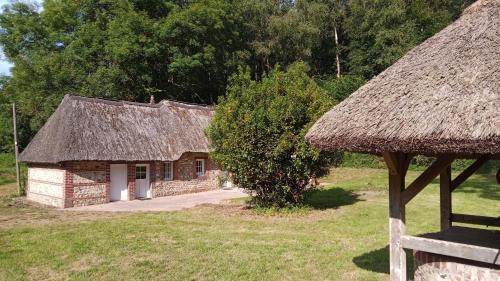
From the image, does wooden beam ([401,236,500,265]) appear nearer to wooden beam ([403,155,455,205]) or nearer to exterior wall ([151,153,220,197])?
wooden beam ([403,155,455,205])

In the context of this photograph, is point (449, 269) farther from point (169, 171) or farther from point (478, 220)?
point (169, 171)

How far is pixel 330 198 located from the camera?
18.6 m

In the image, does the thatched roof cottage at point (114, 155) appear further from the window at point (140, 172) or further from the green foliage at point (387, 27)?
the green foliage at point (387, 27)

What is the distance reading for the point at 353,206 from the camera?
1602 centimetres

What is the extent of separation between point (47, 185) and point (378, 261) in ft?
54.9

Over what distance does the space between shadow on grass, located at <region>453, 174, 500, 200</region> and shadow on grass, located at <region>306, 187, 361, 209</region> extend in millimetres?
5724

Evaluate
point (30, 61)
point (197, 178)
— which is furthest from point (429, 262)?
Answer: point (30, 61)

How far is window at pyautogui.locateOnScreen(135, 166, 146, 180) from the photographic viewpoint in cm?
2139

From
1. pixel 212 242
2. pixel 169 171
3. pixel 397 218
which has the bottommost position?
pixel 212 242

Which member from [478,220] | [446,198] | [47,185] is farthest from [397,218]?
[47,185]

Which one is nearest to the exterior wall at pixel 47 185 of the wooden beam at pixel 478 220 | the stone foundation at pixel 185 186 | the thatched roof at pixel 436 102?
the stone foundation at pixel 185 186

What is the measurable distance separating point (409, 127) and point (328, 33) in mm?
39353

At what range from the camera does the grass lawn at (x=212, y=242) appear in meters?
8.25

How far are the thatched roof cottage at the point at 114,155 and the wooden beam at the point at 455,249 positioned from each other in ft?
51.5
